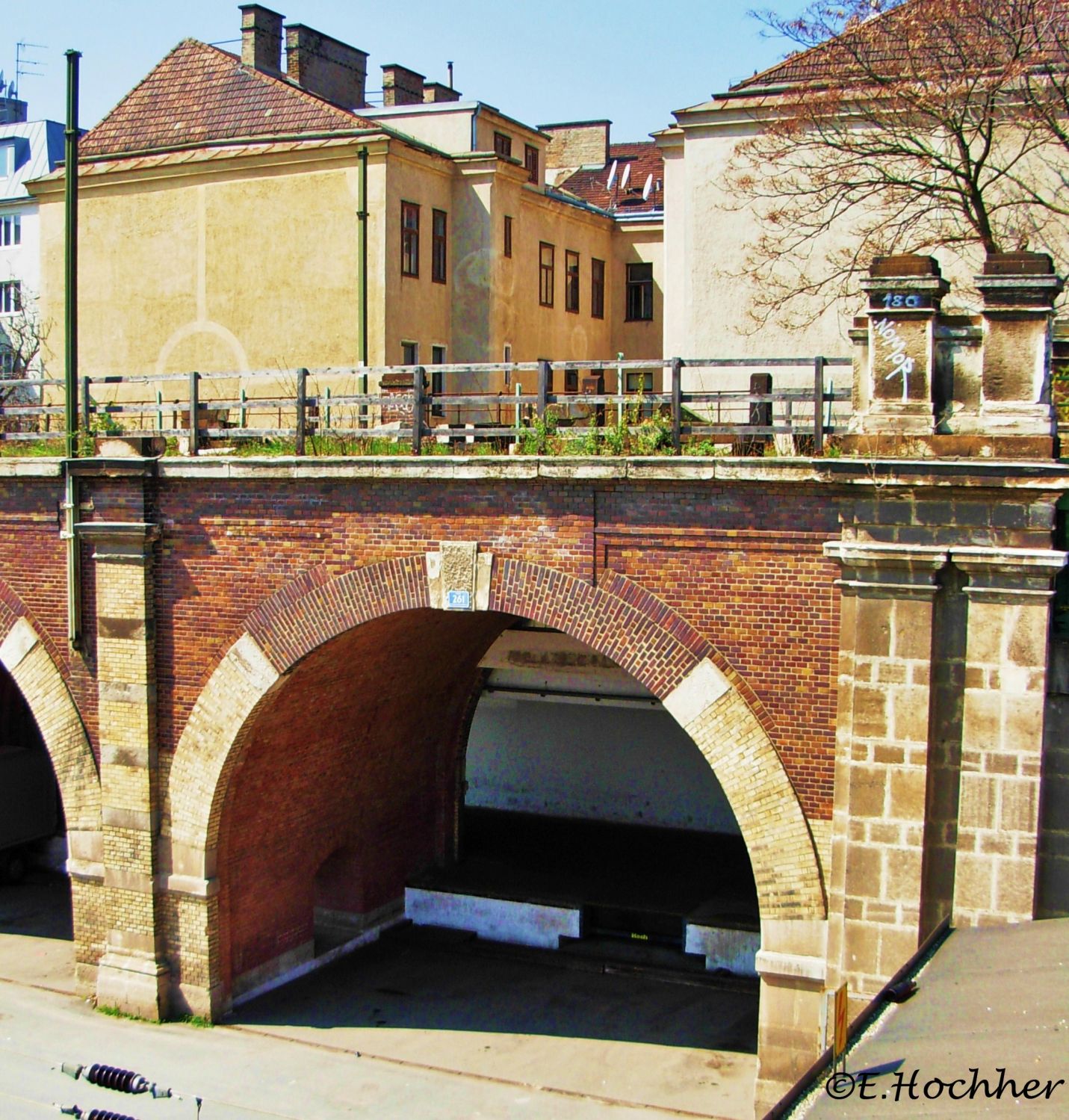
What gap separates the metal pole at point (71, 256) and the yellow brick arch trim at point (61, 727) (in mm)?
2388

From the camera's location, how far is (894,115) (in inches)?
691

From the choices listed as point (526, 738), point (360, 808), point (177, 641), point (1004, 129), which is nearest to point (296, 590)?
point (177, 641)

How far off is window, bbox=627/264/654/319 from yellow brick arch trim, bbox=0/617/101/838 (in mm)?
21107

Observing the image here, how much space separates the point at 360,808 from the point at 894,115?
11.5 metres

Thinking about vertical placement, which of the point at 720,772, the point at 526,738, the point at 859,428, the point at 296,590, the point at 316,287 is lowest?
the point at 526,738

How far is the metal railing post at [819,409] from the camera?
38.4ft

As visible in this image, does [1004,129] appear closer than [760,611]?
No

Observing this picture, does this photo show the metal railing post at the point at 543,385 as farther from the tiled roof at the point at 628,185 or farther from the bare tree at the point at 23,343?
the tiled roof at the point at 628,185

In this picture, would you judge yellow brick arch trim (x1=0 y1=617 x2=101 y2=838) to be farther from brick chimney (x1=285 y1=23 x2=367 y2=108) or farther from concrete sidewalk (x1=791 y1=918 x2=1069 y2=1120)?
brick chimney (x1=285 y1=23 x2=367 y2=108)

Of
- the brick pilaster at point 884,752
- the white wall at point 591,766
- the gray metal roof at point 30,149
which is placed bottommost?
the white wall at point 591,766

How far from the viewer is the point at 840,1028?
30.0ft

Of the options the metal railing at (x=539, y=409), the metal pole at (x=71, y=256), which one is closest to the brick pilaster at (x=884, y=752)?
the metal railing at (x=539, y=409)

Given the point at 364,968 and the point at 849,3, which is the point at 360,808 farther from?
the point at 849,3

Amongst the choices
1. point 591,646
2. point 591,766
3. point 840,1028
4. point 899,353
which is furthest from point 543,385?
point 591,766
